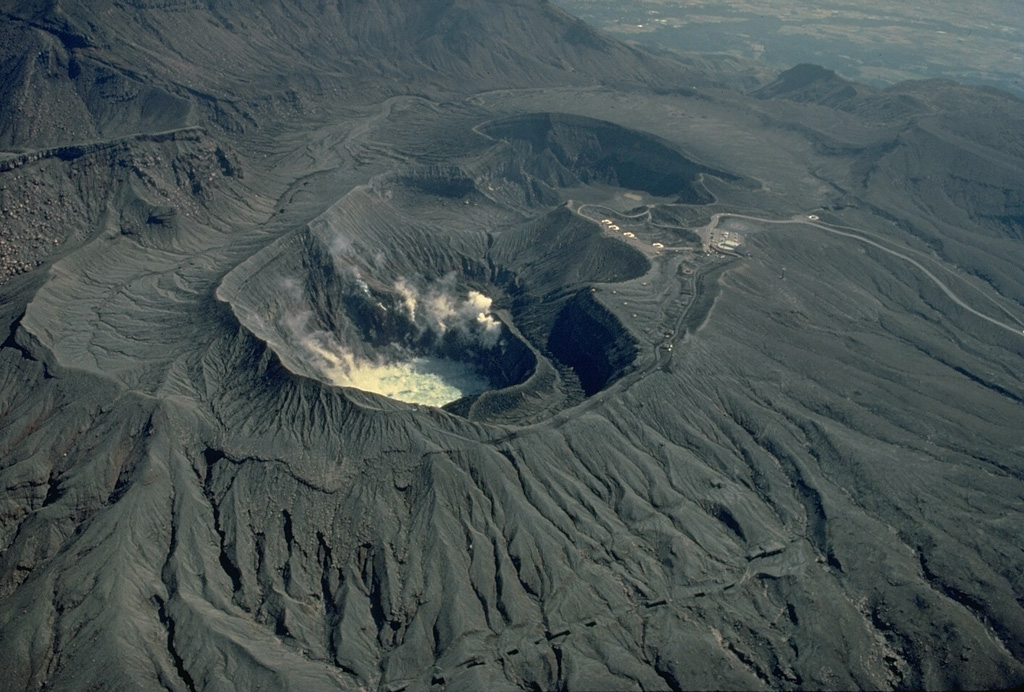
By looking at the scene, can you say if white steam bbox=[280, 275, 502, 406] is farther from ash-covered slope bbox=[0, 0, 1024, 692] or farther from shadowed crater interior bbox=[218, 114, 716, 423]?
Result: ash-covered slope bbox=[0, 0, 1024, 692]

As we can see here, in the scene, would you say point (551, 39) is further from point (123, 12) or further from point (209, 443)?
point (209, 443)

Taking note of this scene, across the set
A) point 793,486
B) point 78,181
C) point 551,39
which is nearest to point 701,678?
point 793,486

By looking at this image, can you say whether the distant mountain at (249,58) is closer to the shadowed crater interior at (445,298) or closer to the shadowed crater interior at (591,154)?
the shadowed crater interior at (591,154)

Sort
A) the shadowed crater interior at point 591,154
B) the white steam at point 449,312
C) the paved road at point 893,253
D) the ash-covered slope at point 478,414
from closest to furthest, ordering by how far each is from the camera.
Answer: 1. the ash-covered slope at point 478,414
2. the white steam at point 449,312
3. the paved road at point 893,253
4. the shadowed crater interior at point 591,154

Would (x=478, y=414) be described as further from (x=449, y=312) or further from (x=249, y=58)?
(x=249, y=58)

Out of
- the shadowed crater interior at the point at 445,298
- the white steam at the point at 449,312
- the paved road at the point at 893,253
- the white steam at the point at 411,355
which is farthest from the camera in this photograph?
the paved road at the point at 893,253

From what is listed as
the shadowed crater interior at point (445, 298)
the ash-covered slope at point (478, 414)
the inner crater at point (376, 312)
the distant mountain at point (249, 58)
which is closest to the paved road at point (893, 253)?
the ash-covered slope at point (478, 414)

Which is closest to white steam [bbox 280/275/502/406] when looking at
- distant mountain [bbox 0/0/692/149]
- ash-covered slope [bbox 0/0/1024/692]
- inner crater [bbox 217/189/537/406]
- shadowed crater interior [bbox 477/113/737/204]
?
inner crater [bbox 217/189/537/406]

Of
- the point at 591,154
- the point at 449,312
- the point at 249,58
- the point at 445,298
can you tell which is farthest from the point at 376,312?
the point at 249,58
